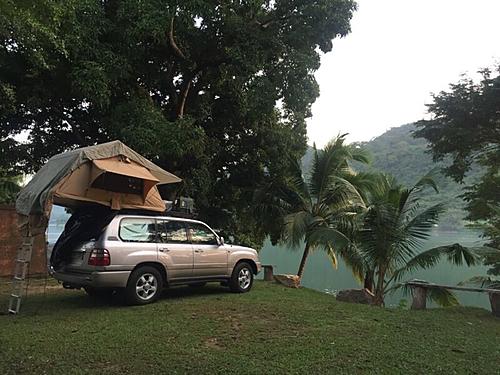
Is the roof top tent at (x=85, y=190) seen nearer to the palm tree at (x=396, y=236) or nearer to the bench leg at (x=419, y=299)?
the palm tree at (x=396, y=236)

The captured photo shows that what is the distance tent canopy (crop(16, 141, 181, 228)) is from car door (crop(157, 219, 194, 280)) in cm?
64

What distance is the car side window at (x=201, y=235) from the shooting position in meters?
8.71

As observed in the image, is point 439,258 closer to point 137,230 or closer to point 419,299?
point 419,299

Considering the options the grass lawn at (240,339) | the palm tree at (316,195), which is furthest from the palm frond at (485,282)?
the palm tree at (316,195)

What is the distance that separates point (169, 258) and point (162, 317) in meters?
1.52

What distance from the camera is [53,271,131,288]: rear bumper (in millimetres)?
7047

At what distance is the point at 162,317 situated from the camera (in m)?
6.64

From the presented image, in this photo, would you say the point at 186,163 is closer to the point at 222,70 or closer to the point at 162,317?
the point at 222,70

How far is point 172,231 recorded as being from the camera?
8352mm

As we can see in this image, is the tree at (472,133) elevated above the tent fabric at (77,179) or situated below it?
above

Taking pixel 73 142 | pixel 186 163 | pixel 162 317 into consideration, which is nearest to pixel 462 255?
pixel 162 317

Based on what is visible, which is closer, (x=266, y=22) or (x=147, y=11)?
(x=147, y=11)

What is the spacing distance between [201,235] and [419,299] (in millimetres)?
4830

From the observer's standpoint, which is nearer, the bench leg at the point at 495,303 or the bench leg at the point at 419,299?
the bench leg at the point at 495,303
